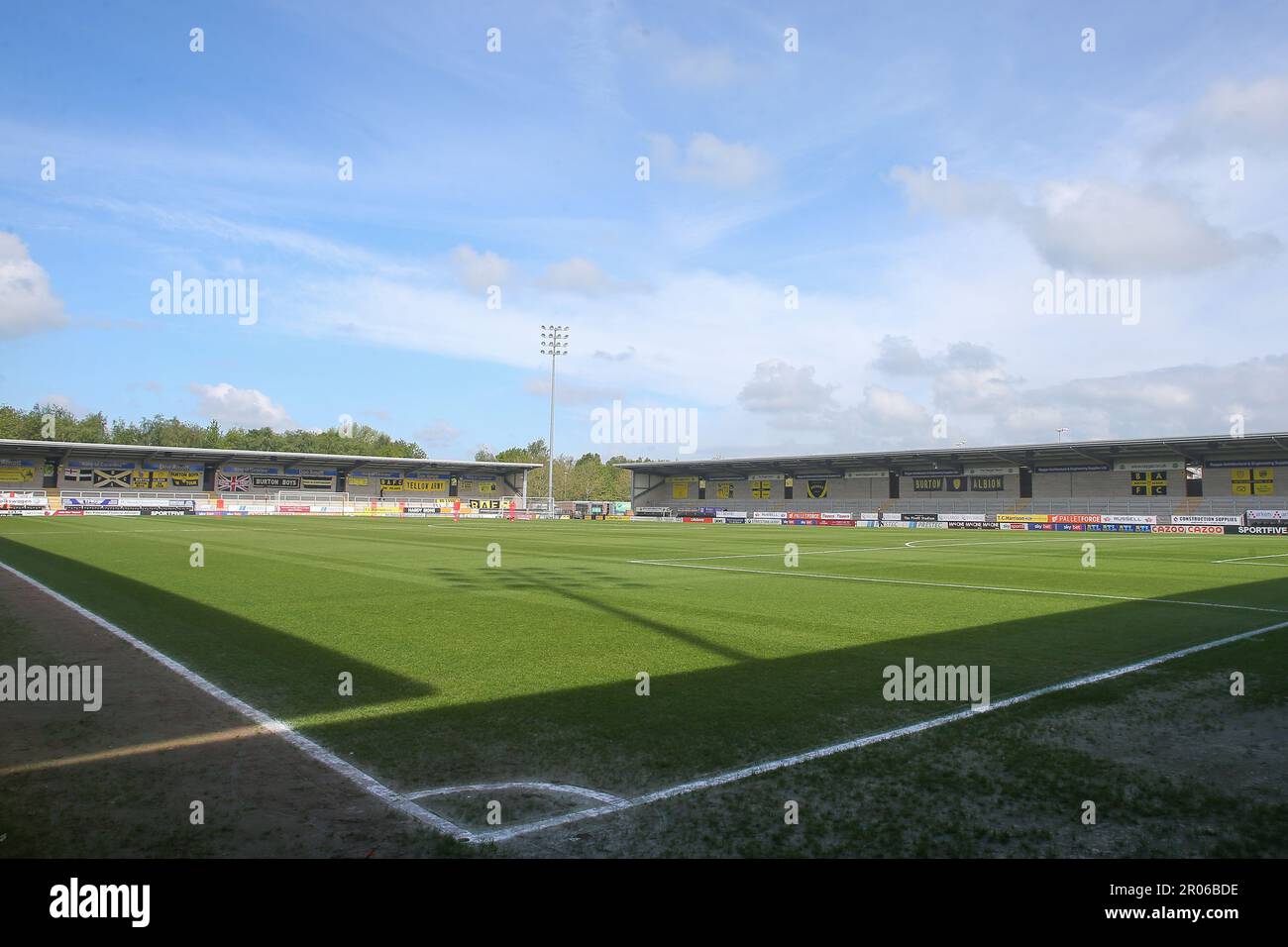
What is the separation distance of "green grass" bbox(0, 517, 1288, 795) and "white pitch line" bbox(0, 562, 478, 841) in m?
0.10

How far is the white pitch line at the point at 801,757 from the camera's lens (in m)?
4.07

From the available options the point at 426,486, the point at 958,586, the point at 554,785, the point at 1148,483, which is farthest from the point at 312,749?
the point at 426,486

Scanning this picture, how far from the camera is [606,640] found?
9.75m

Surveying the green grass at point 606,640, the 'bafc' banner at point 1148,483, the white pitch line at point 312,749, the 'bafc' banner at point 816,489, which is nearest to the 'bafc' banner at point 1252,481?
the 'bafc' banner at point 1148,483

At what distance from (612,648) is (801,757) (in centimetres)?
428

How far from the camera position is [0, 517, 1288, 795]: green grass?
5.61 metres

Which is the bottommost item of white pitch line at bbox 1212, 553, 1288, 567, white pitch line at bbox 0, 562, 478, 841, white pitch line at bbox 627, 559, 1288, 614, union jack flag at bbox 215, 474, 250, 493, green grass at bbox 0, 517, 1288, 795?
white pitch line at bbox 1212, 553, 1288, 567

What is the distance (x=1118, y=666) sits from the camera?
322 inches

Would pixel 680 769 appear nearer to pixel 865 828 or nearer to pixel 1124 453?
pixel 865 828

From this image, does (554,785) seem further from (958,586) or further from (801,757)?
(958,586)

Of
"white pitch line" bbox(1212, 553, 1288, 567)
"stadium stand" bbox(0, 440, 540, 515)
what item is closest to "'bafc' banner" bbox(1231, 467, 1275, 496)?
"white pitch line" bbox(1212, 553, 1288, 567)

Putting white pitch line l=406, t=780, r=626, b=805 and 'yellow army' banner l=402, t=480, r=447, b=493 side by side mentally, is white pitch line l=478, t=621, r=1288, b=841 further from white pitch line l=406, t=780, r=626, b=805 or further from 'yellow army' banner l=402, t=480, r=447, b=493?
'yellow army' banner l=402, t=480, r=447, b=493

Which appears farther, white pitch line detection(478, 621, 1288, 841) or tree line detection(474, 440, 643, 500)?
tree line detection(474, 440, 643, 500)

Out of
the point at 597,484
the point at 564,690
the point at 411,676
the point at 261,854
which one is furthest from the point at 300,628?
the point at 597,484
